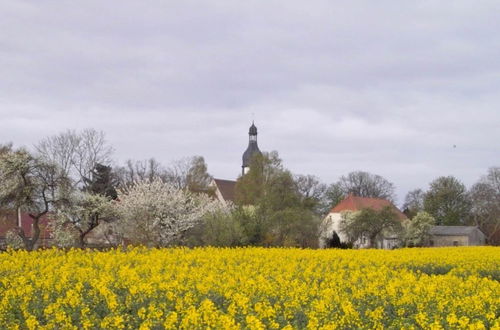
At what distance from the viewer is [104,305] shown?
888 centimetres

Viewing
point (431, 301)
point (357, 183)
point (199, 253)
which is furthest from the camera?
point (357, 183)

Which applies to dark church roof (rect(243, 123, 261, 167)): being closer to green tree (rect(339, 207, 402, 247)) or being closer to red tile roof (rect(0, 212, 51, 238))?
green tree (rect(339, 207, 402, 247))

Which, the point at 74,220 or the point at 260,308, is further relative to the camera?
the point at 74,220

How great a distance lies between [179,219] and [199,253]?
17.2 metres

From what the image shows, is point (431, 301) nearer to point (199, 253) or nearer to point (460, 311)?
point (460, 311)

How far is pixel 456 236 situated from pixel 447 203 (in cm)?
694

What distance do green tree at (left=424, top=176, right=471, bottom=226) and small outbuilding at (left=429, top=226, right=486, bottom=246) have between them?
3.64 metres

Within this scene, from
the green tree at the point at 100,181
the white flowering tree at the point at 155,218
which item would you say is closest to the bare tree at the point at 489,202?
the green tree at the point at 100,181

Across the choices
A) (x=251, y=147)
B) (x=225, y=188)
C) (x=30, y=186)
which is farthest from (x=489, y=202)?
(x=30, y=186)

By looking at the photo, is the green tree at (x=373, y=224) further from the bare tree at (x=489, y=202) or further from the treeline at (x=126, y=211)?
the bare tree at (x=489, y=202)

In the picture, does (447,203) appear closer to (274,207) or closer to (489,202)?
(489,202)

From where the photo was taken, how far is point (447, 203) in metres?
76.8

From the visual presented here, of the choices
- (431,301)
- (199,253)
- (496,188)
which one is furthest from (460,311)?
(496,188)

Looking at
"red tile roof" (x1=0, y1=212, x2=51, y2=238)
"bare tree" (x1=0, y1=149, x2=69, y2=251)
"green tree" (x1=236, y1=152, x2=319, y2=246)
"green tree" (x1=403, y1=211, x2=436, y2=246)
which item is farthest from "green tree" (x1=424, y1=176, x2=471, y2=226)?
"bare tree" (x1=0, y1=149, x2=69, y2=251)
